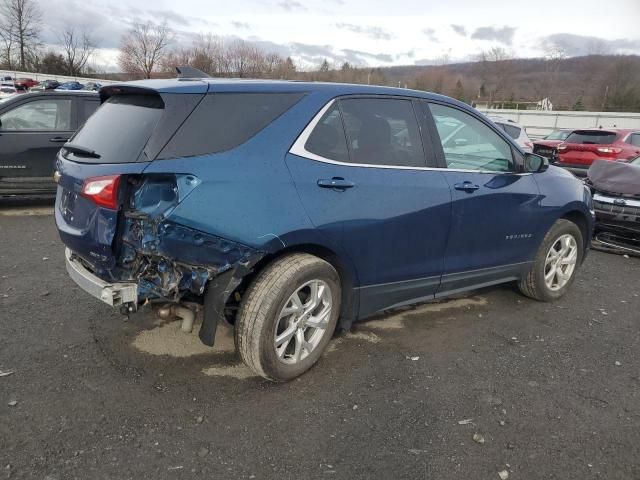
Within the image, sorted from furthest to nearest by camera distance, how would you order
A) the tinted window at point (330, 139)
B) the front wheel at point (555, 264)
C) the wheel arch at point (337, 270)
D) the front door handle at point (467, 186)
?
the front wheel at point (555, 264), the front door handle at point (467, 186), the tinted window at point (330, 139), the wheel arch at point (337, 270)

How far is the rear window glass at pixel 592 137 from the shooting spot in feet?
43.7

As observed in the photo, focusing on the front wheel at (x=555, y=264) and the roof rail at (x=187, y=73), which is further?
the front wheel at (x=555, y=264)

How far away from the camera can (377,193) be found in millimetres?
3314

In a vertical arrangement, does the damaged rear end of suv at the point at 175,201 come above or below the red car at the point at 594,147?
below

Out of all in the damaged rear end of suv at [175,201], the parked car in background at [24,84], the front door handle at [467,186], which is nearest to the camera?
the damaged rear end of suv at [175,201]

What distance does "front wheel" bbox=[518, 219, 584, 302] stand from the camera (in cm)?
470

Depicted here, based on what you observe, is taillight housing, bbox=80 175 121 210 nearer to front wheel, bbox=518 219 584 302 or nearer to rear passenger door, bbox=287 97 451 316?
rear passenger door, bbox=287 97 451 316

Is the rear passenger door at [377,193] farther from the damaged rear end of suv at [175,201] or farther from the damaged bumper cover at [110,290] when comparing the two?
the damaged bumper cover at [110,290]

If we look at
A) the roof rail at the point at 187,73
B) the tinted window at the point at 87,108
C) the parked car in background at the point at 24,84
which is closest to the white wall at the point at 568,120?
the tinted window at the point at 87,108

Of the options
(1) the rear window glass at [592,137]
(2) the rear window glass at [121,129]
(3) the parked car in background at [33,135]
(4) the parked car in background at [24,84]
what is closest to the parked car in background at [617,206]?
(2) the rear window glass at [121,129]

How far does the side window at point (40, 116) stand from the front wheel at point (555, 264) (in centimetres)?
663

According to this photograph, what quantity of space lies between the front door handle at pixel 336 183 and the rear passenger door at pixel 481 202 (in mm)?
910

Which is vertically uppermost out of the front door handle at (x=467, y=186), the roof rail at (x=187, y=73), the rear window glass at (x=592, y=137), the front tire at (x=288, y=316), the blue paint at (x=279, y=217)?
the rear window glass at (x=592, y=137)

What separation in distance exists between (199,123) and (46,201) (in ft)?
22.4
